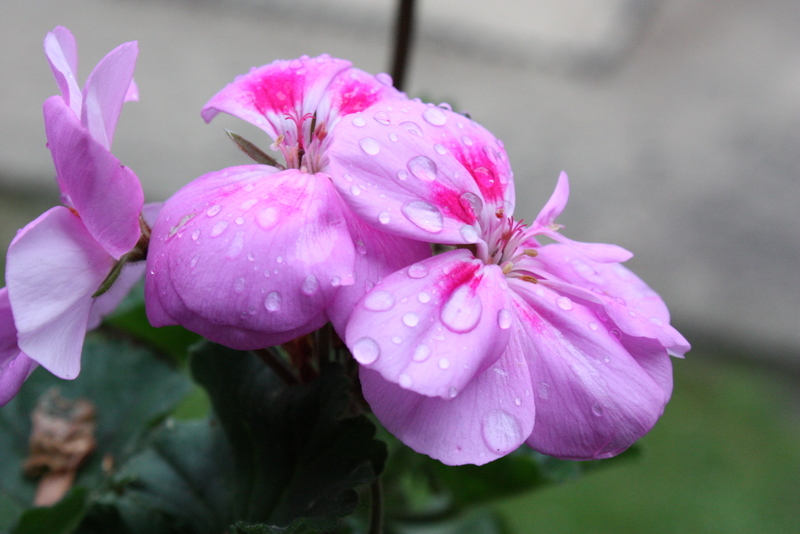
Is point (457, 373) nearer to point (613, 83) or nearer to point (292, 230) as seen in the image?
point (292, 230)

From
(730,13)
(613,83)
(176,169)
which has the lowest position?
(176,169)

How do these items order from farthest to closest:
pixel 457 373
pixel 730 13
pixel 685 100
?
pixel 730 13
pixel 685 100
pixel 457 373

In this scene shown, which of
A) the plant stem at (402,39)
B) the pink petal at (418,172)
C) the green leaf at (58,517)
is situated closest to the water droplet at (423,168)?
the pink petal at (418,172)

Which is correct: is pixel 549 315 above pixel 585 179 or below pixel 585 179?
above

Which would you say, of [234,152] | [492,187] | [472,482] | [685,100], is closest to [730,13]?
[685,100]

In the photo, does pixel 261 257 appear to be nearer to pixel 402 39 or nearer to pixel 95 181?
pixel 95 181

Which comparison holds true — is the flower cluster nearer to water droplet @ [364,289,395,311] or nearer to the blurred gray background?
water droplet @ [364,289,395,311]

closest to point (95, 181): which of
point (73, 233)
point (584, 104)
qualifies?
point (73, 233)

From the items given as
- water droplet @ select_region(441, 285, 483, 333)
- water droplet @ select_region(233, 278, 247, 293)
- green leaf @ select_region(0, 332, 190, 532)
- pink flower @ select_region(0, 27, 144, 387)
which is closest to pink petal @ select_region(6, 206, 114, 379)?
pink flower @ select_region(0, 27, 144, 387)
